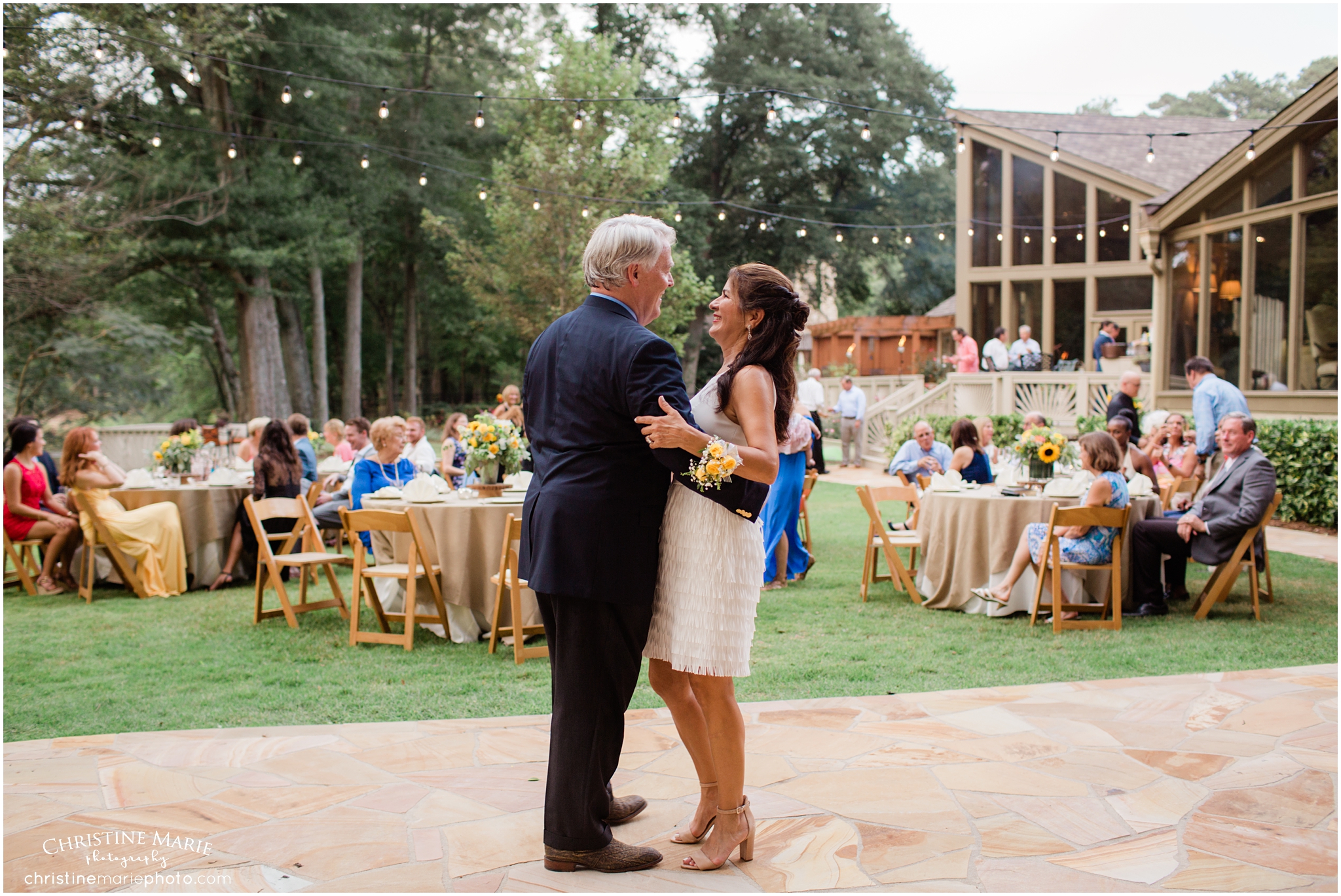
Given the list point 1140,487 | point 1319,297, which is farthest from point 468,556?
point 1319,297

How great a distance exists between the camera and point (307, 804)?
3.44m

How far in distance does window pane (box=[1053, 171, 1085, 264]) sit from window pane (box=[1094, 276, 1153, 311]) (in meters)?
0.87

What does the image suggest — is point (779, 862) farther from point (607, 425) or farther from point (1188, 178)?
point (1188, 178)

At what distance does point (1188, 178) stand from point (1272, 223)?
8.52m

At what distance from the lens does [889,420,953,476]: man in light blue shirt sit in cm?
910

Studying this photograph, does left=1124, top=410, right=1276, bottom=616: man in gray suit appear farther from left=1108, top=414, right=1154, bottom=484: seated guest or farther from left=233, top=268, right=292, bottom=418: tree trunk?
left=233, top=268, right=292, bottom=418: tree trunk

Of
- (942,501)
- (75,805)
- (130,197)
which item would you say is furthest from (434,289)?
(75,805)

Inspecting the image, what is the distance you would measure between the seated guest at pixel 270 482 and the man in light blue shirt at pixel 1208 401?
8579mm

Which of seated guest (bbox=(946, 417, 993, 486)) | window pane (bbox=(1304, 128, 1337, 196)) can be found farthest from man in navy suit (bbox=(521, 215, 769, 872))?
window pane (bbox=(1304, 128, 1337, 196))

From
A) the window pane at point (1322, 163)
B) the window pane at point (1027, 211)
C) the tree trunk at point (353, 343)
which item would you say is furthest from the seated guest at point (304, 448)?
the window pane at point (1027, 211)

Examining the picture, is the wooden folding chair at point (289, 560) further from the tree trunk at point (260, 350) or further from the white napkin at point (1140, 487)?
the tree trunk at point (260, 350)

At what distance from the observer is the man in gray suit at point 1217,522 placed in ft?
21.5

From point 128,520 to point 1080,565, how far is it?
736 cm

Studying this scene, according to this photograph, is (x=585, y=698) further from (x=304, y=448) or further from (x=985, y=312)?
(x=985, y=312)
